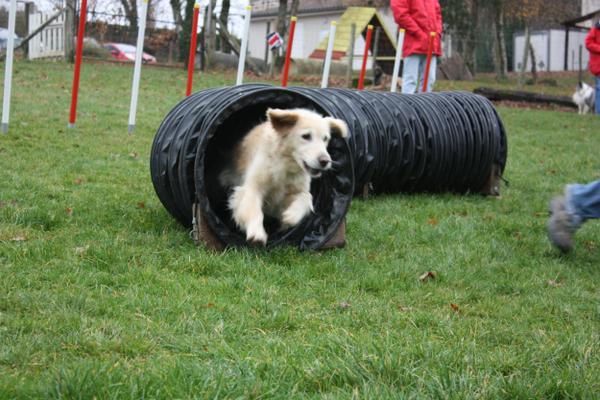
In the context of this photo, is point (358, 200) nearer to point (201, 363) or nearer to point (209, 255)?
point (209, 255)

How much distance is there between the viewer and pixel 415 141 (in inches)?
306

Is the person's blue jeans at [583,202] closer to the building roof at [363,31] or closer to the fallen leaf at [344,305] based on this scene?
the fallen leaf at [344,305]

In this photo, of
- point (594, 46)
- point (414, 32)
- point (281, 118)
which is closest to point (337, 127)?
point (281, 118)

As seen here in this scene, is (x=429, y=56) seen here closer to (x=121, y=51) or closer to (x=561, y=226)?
(x=561, y=226)

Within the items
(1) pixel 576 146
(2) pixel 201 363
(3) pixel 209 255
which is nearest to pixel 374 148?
(3) pixel 209 255

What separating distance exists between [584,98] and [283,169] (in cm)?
1832

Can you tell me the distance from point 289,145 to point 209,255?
1.05 metres

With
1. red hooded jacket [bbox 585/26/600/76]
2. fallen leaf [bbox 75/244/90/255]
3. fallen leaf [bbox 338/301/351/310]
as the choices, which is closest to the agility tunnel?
fallen leaf [bbox 75/244/90/255]

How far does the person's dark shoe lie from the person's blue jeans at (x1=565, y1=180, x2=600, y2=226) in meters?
0.04

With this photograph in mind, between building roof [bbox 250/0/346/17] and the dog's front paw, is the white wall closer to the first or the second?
building roof [bbox 250/0/346/17]

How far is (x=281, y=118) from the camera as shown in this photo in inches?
209

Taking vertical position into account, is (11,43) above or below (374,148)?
above

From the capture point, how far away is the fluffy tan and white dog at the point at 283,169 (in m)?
5.27

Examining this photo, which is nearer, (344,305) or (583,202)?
(344,305)
